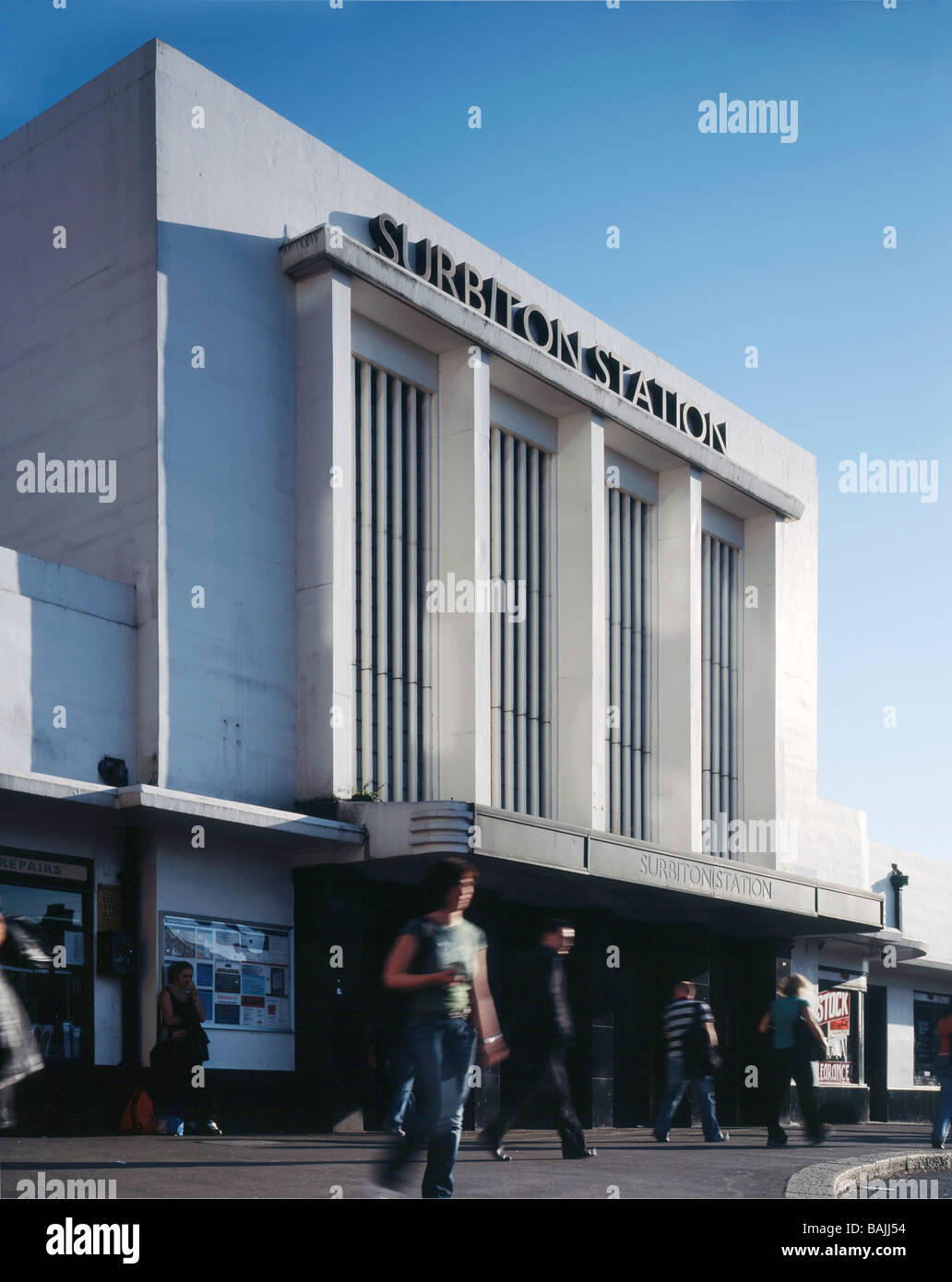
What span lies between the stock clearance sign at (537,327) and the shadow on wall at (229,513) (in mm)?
1930

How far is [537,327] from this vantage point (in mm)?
20109

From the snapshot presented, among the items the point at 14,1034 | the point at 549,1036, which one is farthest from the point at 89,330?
the point at 14,1034

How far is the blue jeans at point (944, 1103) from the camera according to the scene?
1354 centimetres

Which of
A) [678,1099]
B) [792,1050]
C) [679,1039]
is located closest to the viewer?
[792,1050]

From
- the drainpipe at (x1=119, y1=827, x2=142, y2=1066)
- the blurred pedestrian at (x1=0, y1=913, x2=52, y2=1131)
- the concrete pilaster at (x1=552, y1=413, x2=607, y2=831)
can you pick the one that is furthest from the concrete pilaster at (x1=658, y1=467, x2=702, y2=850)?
the blurred pedestrian at (x1=0, y1=913, x2=52, y2=1131)

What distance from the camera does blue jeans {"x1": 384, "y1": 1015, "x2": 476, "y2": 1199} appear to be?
22.0 feet

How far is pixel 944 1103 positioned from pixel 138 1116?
23.5ft

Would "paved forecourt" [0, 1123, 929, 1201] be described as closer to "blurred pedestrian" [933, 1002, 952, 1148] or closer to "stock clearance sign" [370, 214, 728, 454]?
"blurred pedestrian" [933, 1002, 952, 1148]

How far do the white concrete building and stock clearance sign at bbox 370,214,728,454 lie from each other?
7 cm
